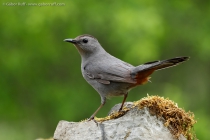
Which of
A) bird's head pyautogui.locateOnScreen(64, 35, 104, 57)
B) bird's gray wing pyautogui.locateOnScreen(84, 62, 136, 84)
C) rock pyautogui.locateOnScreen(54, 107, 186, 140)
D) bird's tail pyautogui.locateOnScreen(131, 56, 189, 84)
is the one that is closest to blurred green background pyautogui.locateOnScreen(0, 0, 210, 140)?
bird's head pyautogui.locateOnScreen(64, 35, 104, 57)

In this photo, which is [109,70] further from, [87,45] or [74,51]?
[74,51]

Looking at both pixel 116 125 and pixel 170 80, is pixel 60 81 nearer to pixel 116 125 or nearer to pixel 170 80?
pixel 170 80

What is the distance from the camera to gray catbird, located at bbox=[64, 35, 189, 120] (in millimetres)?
5152

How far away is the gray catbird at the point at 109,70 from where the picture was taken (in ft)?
16.9

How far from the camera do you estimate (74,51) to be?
39.5 ft

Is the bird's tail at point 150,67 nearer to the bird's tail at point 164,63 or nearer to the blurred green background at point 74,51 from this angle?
the bird's tail at point 164,63

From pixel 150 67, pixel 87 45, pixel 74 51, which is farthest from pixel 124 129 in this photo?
pixel 74 51

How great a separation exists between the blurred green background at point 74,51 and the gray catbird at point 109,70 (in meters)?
3.61

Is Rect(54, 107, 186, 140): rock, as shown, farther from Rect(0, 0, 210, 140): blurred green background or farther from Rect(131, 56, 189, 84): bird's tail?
Rect(0, 0, 210, 140): blurred green background

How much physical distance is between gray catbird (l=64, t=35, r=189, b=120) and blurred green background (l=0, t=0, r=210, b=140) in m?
3.61

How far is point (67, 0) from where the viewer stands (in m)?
10.5

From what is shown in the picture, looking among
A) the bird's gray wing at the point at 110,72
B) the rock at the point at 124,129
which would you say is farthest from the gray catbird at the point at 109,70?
the rock at the point at 124,129

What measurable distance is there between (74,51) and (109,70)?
644 centimetres

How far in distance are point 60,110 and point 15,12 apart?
3.01 meters
